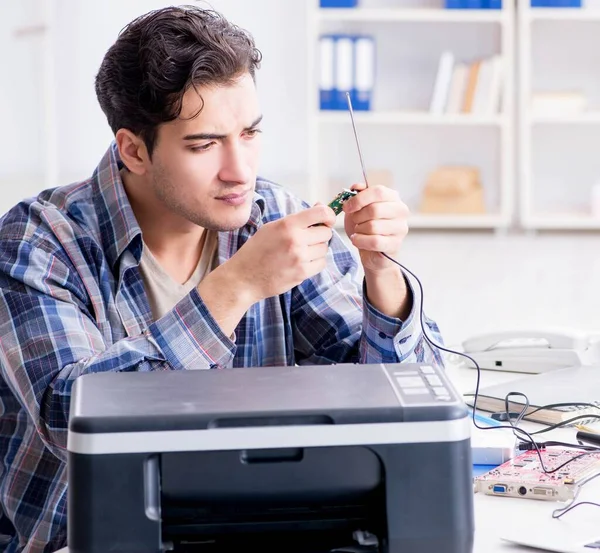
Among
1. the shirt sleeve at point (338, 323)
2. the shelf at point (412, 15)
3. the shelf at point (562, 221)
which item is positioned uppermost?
the shelf at point (412, 15)

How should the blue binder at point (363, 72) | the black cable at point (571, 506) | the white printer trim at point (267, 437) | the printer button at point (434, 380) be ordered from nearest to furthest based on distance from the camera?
the white printer trim at point (267, 437) < the printer button at point (434, 380) < the black cable at point (571, 506) < the blue binder at point (363, 72)

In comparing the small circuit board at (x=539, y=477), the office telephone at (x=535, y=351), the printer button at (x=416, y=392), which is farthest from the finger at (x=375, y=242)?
the office telephone at (x=535, y=351)

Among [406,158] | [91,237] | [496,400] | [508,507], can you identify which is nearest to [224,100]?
[91,237]

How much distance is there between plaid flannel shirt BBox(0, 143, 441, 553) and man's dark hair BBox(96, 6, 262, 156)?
102mm

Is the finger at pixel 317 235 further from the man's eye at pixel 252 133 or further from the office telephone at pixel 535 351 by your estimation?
the office telephone at pixel 535 351

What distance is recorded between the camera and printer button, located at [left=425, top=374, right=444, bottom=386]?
0.95 metres

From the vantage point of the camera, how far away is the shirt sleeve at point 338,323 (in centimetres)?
149

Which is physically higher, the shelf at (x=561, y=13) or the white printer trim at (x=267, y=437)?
the shelf at (x=561, y=13)

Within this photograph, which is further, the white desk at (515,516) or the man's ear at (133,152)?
the man's ear at (133,152)

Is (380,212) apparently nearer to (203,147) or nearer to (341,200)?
(341,200)

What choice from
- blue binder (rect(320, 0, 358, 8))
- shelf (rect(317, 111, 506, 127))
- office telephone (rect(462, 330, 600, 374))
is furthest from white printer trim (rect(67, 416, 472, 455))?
blue binder (rect(320, 0, 358, 8))

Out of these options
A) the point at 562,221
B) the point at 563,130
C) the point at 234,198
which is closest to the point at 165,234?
the point at 234,198

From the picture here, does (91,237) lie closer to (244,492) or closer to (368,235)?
(368,235)

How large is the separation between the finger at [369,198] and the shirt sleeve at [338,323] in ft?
0.59
